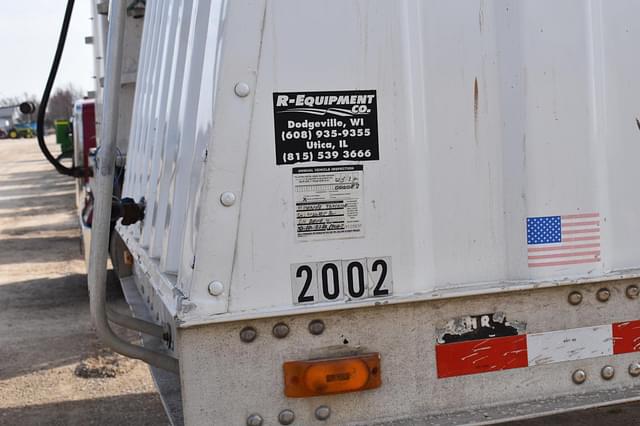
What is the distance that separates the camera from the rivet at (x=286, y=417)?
275cm

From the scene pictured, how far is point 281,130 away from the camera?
8.79ft

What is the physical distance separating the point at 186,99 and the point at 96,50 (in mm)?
4867

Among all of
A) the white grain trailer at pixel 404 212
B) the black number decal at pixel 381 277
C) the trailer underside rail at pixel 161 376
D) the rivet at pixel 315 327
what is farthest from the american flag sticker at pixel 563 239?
the trailer underside rail at pixel 161 376

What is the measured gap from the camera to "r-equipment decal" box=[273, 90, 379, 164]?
8.81 feet

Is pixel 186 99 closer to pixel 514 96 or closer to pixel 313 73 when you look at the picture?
pixel 313 73

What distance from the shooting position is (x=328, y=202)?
2.74 metres

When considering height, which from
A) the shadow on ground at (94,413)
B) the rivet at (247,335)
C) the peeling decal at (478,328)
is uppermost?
the rivet at (247,335)

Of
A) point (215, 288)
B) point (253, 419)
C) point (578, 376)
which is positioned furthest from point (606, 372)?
point (215, 288)

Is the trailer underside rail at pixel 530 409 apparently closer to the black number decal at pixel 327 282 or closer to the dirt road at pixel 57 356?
the black number decal at pixel 327 282

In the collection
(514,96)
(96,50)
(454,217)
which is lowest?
(454,217)

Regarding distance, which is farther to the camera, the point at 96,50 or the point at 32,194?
the point at 32,194

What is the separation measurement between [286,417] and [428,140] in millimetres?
949

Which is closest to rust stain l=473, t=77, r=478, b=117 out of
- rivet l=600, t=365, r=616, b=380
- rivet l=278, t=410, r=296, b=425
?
rivet l=600, t=365, r=616, b=380

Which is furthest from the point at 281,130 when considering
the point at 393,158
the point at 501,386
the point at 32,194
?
the point at 32,194
